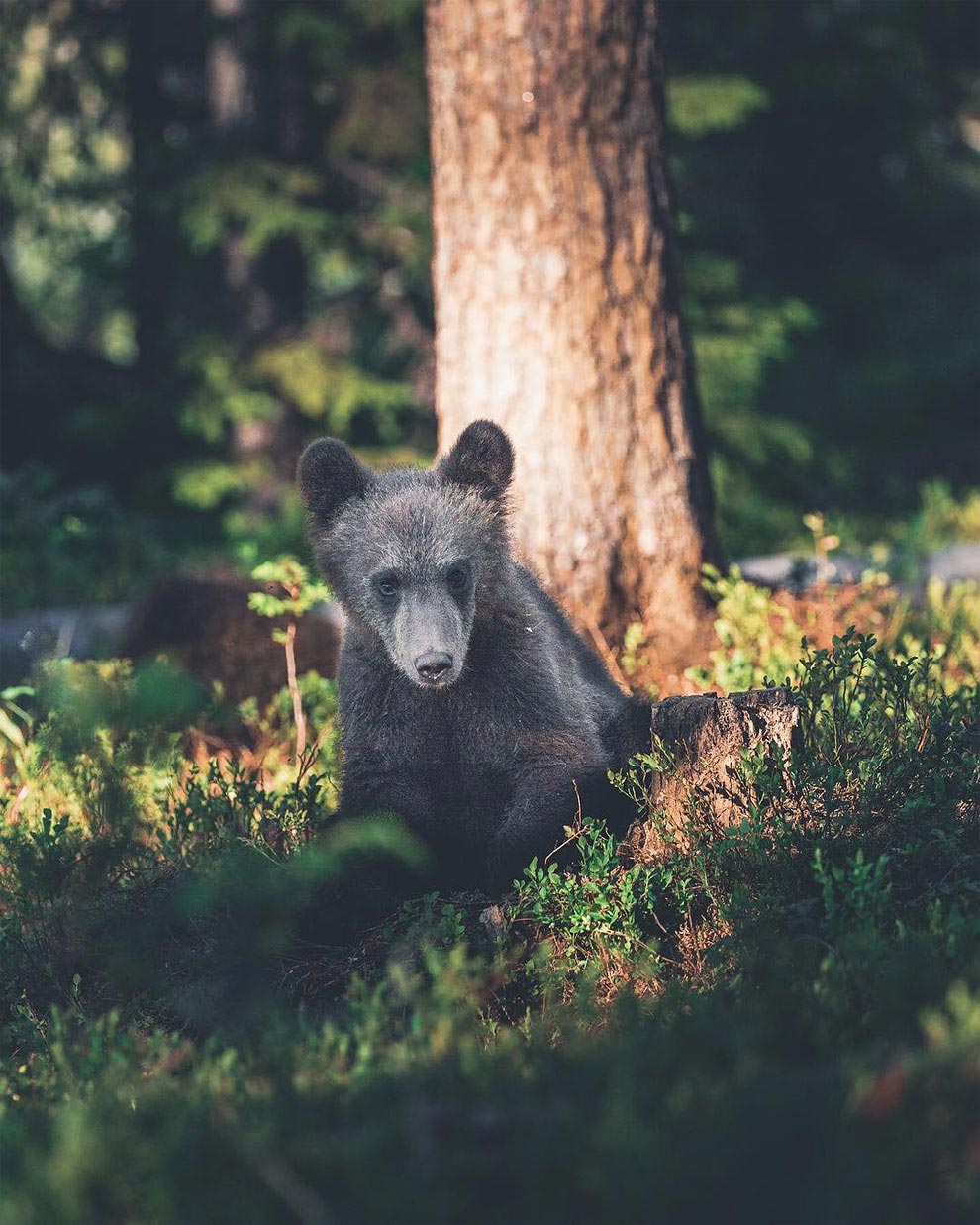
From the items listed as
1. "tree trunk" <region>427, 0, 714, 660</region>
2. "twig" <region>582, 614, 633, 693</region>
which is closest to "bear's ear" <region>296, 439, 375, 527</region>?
"tree trunk" <region>427, 0, 714, 660</region>

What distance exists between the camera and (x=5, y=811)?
17.2 ft

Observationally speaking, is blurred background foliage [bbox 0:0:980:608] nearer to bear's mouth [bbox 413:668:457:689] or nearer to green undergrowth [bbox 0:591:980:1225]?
green undergrowth [bbox 0:591:980:1225]

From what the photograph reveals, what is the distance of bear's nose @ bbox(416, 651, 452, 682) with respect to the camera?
13.4 ft

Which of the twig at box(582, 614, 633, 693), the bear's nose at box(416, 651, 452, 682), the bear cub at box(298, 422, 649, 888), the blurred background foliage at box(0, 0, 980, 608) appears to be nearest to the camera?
the bear's nose at box(416, 651, 452, 682)

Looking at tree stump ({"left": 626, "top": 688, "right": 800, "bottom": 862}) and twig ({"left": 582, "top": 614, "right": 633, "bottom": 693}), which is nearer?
tree stump ({"left": 626, "top": 688, "right": 800, "bottom": 862})

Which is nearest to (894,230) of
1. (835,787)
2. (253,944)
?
(835,787)

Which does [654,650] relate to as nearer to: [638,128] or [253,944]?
[638,128]

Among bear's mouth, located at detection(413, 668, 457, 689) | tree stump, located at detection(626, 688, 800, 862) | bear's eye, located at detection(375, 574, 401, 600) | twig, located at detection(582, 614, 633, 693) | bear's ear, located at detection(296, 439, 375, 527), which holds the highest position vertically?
bear's ear, located at detection(296, 439, 375, 527)

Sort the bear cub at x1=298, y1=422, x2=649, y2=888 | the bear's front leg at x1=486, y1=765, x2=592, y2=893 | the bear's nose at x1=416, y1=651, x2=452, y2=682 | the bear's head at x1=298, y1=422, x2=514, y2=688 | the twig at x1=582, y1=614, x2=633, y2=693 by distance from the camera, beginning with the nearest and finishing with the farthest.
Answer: the bear's nose at x1=416, y1=651, x2=452, y2=682 → the bear's front leg at x1=486, y1=765, x2=592, y2=893 → the bear cub at x1=298, y1=422, x2=649, y2=888 → the bear's head at x1=298, y1=422, x2=514, y2=688 → the twig at x1=582, y1=614, x2=633, y2=693

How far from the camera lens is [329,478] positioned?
4.79 metres

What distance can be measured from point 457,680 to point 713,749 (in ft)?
3.02

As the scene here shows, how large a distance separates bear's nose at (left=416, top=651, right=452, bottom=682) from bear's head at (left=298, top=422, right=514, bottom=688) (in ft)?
0.49

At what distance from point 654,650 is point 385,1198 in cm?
429

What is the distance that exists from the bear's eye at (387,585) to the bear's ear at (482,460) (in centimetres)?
51
